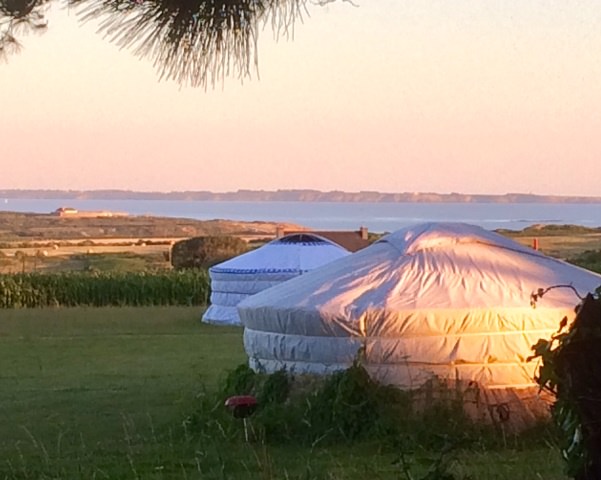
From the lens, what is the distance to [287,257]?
1680 centimetres

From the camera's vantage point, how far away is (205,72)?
3160mm

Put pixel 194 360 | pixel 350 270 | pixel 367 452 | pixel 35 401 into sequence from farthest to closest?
pixel 194 360 → pixel 35 401 → pixel 350 270 → pixel 367 452

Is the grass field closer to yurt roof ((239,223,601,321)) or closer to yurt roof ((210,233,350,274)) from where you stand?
yurt roof ((239,223,601,321))

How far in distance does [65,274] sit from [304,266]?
641 cm

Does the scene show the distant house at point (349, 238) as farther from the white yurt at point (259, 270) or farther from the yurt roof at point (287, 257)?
the white yurt at point (259, 270)

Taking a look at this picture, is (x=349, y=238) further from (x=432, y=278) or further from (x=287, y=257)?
(x=432, y=278)

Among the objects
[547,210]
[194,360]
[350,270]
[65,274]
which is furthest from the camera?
[547,210]

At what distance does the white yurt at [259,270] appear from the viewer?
16.4 metres

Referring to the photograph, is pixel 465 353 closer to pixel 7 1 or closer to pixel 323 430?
pixel 323 430

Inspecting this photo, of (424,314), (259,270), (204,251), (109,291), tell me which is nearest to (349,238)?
(109,291)

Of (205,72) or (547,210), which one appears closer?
(205,72)

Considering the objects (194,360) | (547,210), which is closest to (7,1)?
(194,360)

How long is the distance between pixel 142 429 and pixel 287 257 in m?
9.64

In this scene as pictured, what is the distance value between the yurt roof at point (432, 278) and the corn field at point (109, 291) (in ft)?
43.6
